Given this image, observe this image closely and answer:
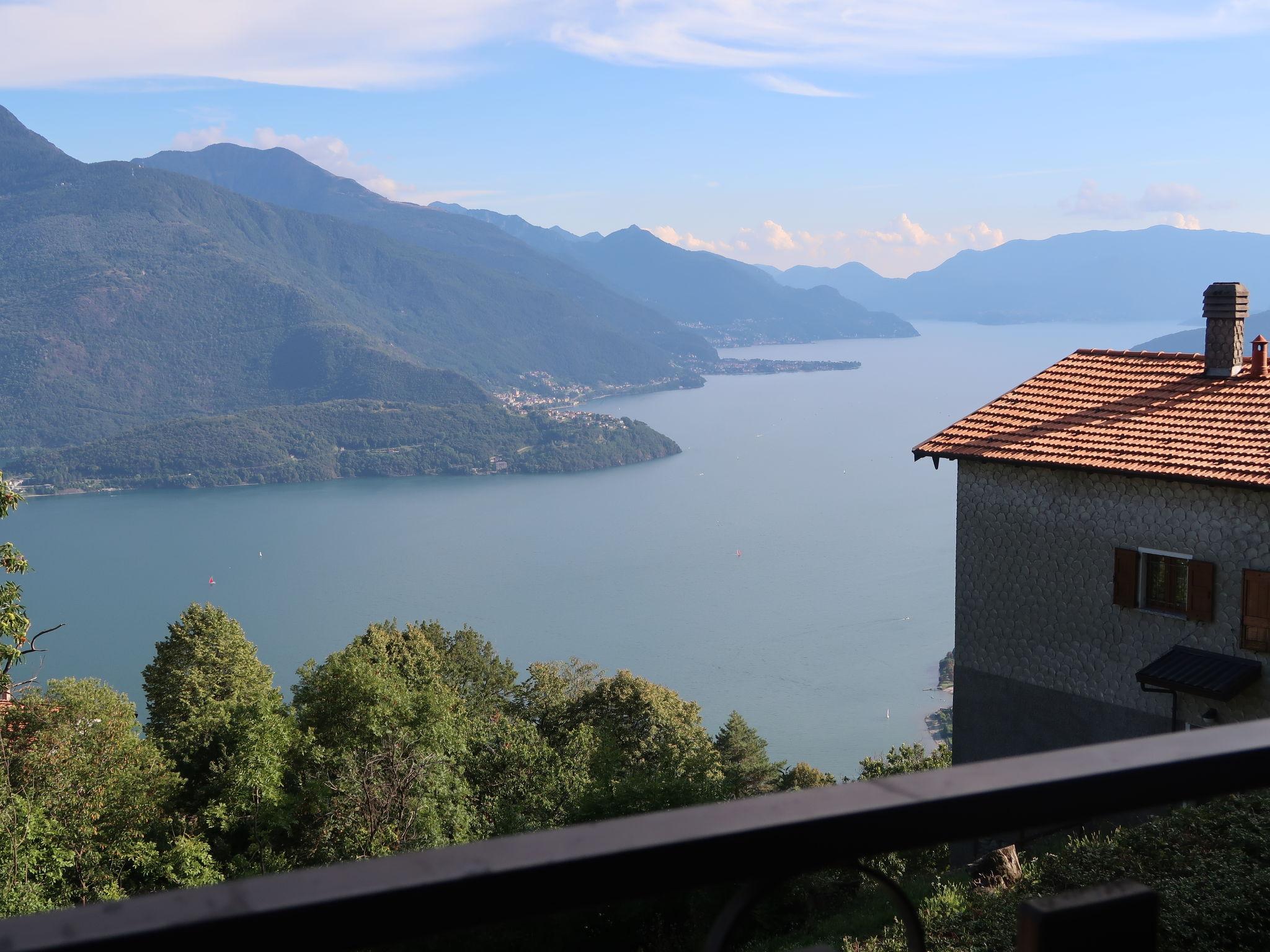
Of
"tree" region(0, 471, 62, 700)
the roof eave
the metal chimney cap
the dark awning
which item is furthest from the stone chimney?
"tree" region(0, 471, 62, 700)

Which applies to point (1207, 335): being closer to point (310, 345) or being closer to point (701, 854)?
point (701, 854)

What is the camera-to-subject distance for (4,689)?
12641 mm

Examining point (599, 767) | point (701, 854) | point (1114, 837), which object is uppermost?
point (701, 854)

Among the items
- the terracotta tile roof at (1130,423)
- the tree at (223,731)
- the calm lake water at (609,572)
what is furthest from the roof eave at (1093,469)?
the calm lake water at (609,572)

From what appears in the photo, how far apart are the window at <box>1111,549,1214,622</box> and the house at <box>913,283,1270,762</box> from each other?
13mm

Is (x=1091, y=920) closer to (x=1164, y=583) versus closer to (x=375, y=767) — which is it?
(x=1164, y=583)

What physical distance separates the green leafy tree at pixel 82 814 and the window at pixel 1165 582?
1088 cm

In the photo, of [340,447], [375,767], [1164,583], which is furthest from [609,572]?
[1164,583]

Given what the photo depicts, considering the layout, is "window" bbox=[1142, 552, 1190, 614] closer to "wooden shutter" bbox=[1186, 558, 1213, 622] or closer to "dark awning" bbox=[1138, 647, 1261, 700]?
"wooden shutter" bbox=[1186, 558, 1213, 622]

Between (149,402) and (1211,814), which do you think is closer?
(1211,814)

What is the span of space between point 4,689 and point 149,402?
168m

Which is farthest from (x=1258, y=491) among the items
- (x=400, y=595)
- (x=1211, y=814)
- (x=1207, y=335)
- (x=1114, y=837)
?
(x=400, y=595)

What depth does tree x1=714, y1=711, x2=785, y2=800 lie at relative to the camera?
984 inches

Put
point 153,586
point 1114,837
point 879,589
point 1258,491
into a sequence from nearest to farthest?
point 1114,837 < point 1258,491 < point 879,589 < point 153,586
